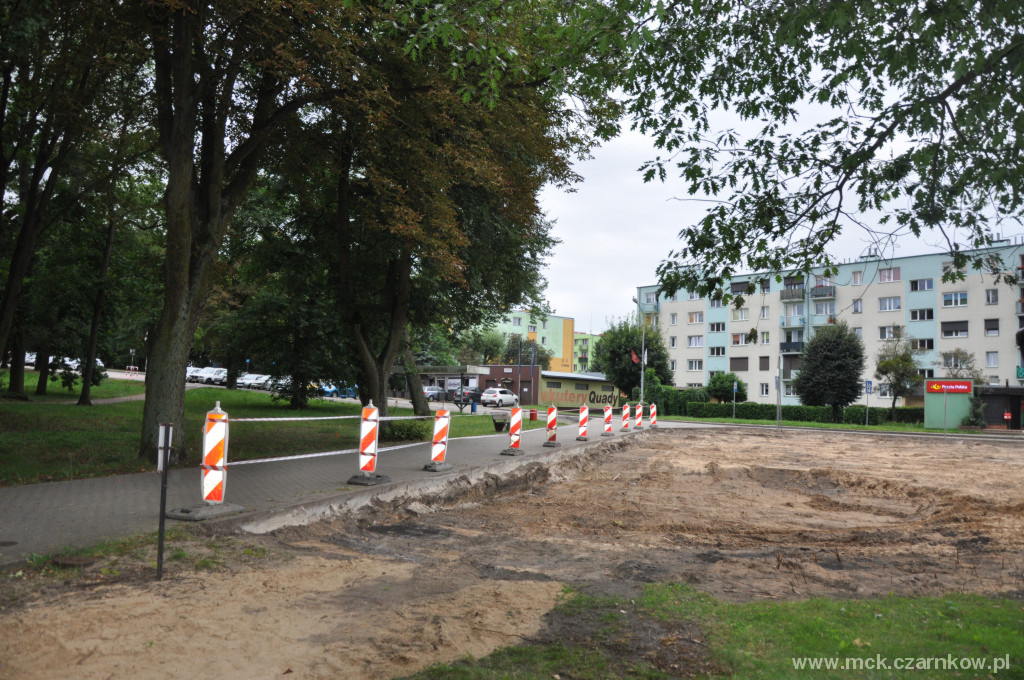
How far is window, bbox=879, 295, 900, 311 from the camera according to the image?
61769 mm

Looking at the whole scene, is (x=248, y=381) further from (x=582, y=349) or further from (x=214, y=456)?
(x=582, y=349)

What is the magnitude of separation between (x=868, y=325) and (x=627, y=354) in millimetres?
21330

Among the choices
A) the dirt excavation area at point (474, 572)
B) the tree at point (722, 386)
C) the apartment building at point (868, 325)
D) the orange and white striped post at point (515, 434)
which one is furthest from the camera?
the tree at point (722, 386)

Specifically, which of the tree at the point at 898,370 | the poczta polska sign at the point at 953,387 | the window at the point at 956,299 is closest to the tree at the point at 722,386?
the tree at the point at 898,370

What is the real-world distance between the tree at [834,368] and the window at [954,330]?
1155 centimetres

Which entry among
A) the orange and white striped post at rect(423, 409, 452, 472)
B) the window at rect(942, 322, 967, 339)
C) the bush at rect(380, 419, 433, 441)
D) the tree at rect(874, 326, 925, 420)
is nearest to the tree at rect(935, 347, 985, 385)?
the tree at rect(874, 326, 925, 420)

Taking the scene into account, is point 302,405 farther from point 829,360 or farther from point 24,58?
point 829,360

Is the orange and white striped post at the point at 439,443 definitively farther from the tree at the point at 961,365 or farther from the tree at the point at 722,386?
the tree at the point at 722,386

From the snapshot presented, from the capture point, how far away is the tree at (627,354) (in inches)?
2376

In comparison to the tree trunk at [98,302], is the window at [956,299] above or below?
above

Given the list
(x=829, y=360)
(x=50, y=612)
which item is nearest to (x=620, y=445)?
(x=50, y=612)

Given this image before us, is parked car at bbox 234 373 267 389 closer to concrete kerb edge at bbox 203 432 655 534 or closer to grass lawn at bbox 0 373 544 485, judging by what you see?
grass lawn at bbox 0 373 544 485

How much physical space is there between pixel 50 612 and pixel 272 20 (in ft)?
29.5

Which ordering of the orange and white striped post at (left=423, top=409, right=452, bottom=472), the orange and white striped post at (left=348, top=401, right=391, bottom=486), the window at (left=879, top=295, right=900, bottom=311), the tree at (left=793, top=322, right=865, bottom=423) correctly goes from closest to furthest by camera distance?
1. the orange and white striped post at (left=348, top=401, right=391, bottom=486)
2. the orange and white striped post at (left=423, top=409, right=452, bottom=472)
3. the tree at (left=793, top=322, right=865, bottom=423)
4. the window at (left=879, top=295, right=900, bottom=311)
